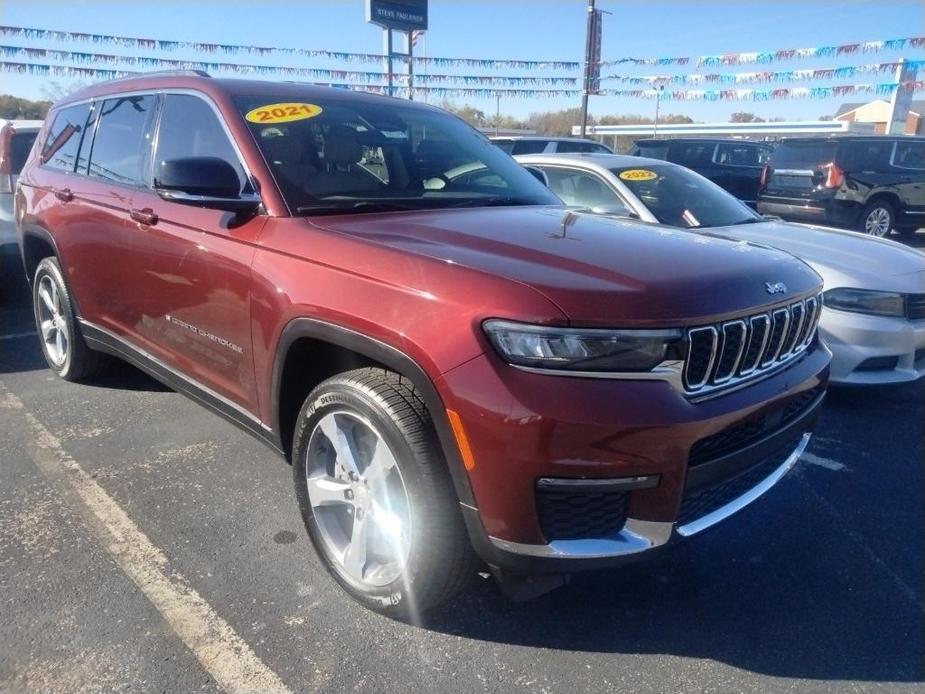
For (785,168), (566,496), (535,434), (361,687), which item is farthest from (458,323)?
(785,168)

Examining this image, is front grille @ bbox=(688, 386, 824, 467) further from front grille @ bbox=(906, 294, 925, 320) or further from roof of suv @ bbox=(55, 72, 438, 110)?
roof of suv @ bbox=(55, 72, 438, 110)

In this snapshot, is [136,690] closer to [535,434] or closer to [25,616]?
[25,616]

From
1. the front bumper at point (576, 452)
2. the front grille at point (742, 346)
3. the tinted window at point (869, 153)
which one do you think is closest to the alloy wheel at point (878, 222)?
the tinted window at point (869, 153)

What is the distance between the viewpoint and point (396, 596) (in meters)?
2.35

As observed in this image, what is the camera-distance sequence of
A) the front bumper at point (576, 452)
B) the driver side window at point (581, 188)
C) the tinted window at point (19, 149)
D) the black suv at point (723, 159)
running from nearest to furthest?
1. the front bumper at point (576, 452)
2. the driver side window at point (581, 188)
3. the tinted window at point (19, 149)
4. the black suv at point (723, 159)

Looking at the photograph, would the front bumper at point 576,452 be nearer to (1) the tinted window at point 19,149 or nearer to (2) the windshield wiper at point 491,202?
(2) the windshield wiper at point 491,202

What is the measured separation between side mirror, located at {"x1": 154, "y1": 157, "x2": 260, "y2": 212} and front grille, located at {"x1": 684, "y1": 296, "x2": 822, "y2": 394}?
176 centimetres

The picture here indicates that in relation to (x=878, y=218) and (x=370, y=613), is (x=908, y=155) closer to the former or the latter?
(x=878, y=218)

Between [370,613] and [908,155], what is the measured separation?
42.2 feet

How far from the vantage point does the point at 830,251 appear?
15.3 feet

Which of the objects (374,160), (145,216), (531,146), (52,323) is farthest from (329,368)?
(531,146)

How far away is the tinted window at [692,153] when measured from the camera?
47.6 ft

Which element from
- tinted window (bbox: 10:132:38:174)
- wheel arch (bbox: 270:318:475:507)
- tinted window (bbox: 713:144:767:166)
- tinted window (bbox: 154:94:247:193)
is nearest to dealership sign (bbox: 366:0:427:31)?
tinted window (bbox: 713:144:767:166)

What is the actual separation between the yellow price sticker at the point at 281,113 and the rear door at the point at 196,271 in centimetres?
15
